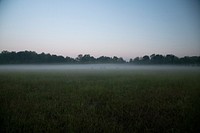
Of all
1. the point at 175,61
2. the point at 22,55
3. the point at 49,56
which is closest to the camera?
the point at 22,55

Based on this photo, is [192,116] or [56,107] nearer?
[192,116]

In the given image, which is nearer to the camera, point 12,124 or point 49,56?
point 12,124

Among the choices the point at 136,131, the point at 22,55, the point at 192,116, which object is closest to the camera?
the point at 136,131

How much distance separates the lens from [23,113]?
605 centimetres

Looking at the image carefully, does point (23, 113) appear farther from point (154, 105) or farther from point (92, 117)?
point (154, 105)

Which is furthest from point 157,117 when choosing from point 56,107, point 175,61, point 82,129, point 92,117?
point 175,61

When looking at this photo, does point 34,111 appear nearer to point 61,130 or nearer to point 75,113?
point 75,113

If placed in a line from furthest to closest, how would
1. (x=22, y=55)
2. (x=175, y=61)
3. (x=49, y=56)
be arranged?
(x=175, y=61) < (x=49, y=56) < (x=22, y=55)

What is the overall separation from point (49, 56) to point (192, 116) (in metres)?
114

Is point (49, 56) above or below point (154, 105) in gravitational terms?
above

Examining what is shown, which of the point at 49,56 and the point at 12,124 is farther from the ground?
the point at 49,56

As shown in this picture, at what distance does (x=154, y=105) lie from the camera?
24.0 ft

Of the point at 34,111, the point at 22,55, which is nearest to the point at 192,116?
the point at 34,111

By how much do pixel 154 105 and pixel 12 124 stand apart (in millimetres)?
5919
